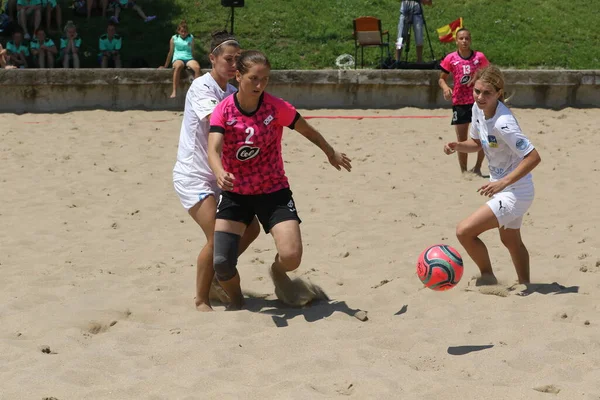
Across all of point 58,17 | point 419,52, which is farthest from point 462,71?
point 58,17

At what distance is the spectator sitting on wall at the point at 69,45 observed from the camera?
48.9 feet

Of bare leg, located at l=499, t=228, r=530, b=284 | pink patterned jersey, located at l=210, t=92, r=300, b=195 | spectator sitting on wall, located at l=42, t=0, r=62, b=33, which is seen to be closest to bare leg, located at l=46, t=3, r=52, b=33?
spectator sitting on wall, located at l=42, t=0, r=62, b=33

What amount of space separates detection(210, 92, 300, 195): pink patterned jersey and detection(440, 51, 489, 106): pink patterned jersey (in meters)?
5.43

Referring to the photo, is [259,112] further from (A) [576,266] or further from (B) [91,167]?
(B) [91,167]

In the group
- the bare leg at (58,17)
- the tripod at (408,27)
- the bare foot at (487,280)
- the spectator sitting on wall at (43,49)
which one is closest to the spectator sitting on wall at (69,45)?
the spectator sitting on wall at (43,49)

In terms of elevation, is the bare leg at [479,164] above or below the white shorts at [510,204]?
below

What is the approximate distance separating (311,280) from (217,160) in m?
1.60

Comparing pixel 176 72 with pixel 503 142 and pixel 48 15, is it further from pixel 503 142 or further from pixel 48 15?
pixel 503 142

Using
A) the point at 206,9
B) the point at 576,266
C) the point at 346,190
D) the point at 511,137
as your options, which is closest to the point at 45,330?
the point at 511,137

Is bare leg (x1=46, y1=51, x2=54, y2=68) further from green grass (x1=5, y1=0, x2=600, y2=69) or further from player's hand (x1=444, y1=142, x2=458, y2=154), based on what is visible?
player's hand (x1=444, y1=142, x2=458, y2=154)

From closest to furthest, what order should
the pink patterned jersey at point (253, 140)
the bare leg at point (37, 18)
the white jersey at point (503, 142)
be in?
1. the pink patterned jersey at point (253, 140)
2. the white jersey at point (503, 142)
3. the bare leg at point (37, 18)

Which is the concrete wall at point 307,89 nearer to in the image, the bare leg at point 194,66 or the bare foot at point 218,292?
the bare leg at point 194,66

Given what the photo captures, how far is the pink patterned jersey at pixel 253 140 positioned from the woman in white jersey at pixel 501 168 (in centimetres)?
126

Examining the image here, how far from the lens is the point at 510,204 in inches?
233
